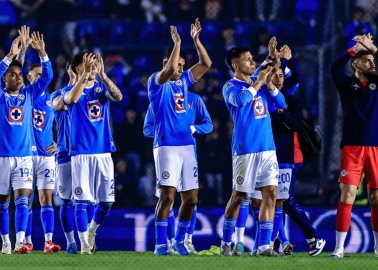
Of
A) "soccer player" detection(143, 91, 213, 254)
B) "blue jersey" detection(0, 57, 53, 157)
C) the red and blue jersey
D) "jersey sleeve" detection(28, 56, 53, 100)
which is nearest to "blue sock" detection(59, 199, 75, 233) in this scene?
"blue jersey" detection(0, 57, 53, 157)

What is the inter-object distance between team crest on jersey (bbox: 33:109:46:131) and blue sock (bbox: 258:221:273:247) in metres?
2.87

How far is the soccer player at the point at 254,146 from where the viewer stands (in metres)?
9.63

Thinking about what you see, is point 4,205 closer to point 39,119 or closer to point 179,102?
point 39,119

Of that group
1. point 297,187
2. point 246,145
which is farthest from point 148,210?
point 246,145

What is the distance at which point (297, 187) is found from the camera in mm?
12781

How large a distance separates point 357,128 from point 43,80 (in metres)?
3.01

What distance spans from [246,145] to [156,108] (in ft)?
2.84

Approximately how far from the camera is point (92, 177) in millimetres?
10469

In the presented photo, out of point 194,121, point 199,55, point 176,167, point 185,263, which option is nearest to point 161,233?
point 176,167

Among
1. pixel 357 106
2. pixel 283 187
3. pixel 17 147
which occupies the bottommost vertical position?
pixel 283 187

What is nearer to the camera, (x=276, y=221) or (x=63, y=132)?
(x=276, y=221)

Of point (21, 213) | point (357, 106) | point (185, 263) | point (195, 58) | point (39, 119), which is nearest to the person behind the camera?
point (185, 263)

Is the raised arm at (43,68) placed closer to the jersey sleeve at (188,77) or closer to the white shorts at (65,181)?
the white shorts at (65,181)

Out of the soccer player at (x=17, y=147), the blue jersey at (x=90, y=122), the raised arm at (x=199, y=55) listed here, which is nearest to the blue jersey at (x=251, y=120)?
the raised arm at (x=199, y=55)
